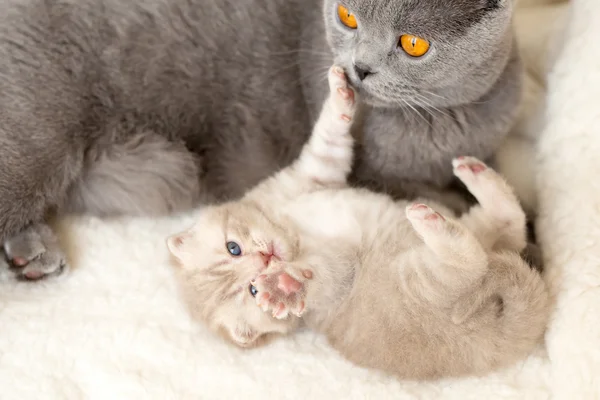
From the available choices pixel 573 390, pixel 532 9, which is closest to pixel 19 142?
pixel 573 390

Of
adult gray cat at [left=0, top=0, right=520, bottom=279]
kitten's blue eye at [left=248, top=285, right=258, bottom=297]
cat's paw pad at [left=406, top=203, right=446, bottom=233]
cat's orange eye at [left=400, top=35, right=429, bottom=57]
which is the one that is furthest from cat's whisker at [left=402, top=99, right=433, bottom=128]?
kitten's blue eye at [left=248, top=285, right=258, bottom=297]

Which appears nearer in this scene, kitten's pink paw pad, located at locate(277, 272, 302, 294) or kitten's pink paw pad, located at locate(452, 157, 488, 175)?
kitten's pink paw pad, located at locate(277, 272, 302, 294)

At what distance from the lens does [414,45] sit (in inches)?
39.9

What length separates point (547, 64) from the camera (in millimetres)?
1441

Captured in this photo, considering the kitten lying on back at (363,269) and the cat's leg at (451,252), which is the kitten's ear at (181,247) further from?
the cat's leg at (451,252)

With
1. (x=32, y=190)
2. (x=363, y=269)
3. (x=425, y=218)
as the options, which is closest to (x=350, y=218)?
(x=363, y=269)

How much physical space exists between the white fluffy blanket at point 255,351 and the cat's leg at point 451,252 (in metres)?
0.21

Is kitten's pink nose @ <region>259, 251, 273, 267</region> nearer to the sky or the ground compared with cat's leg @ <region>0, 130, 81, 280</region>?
nearer to the sky

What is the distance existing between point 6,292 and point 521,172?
1179 millimetres

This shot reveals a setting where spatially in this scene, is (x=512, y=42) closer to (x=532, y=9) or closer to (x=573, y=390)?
(x=532, y=9)

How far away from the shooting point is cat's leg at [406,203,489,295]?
3.15ft

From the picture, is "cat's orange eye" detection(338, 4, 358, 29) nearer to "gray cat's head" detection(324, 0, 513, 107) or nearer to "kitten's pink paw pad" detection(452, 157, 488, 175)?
"gray cat's head" detection(324, 0, 513, 107)

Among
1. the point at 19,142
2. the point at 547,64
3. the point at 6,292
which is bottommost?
the point at 6,292

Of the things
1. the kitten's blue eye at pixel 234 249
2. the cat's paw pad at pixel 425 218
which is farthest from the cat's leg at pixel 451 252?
the kitten's blue eye at pixel 234 249
